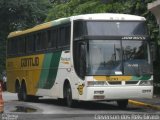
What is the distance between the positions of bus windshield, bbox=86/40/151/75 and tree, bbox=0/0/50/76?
37435mm

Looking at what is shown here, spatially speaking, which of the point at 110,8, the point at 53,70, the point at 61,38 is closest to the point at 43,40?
the point at 53,70

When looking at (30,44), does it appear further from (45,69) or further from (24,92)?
(24,92)

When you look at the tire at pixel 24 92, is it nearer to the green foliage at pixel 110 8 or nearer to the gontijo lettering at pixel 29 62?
the gontijo lettering at pixel 29 62

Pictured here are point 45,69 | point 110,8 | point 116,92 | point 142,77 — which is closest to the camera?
point 116,92

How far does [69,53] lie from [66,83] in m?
1.44

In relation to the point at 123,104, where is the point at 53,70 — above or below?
above

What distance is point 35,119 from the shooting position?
16.3 m

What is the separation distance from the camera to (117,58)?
19766mm

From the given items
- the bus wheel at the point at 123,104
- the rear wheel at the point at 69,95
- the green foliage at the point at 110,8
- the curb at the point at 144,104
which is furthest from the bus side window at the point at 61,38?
the green foliage at the point at 110,8

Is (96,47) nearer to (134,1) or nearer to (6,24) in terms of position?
(134,1)

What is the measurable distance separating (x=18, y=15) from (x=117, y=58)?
39439 mm

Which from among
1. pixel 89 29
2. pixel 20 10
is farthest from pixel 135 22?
pixel 20 10

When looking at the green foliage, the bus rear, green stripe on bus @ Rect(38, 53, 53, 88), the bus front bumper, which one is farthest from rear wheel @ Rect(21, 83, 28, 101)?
the bus front bumper

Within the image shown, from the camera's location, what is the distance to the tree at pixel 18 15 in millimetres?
56594
